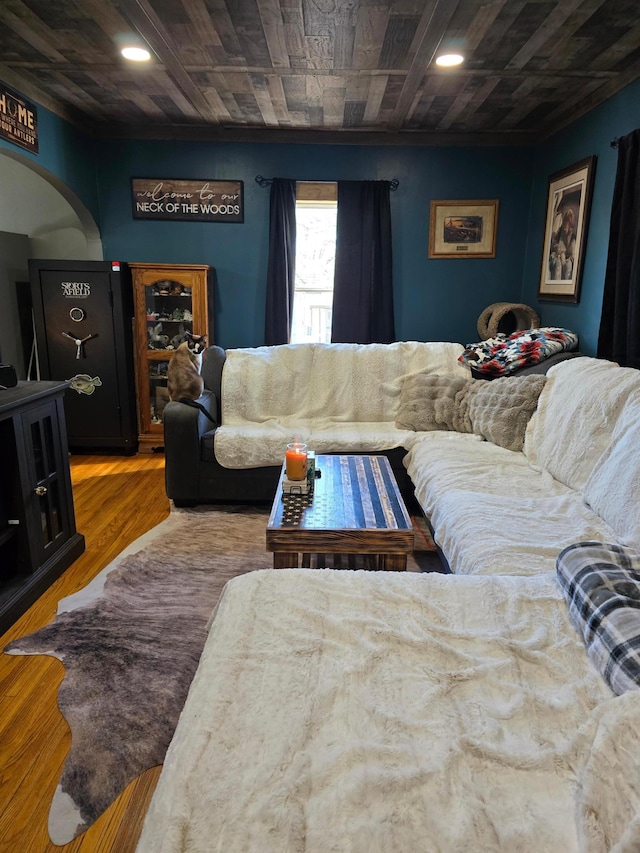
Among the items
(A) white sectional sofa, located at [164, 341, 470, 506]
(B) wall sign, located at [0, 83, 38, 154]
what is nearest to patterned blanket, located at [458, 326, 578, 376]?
(A) white sectional sofa, located at [164, 341, 470, 506]

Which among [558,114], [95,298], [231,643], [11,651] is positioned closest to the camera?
[231,643]

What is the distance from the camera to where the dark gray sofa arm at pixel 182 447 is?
9.69 feet

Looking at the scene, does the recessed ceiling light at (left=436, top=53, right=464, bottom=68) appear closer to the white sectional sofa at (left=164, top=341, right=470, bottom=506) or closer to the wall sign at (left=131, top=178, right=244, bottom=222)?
the white sectional sofa at (left=164, top=341, right=470, bottom=506)

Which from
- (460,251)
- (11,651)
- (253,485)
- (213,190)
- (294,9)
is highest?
(294,9)

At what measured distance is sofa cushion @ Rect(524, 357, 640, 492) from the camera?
7.08 feet

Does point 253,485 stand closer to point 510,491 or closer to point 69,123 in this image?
point 510,491

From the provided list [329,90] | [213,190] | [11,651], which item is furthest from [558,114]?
[11,651]

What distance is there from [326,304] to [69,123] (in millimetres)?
2236

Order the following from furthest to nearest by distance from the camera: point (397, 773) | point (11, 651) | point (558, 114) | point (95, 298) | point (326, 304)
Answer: point (326, 304) → point (95, 298) → point (558, 114) → point (11, 651) → point (397, 773)

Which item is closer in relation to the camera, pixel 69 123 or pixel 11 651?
pixel 11 651

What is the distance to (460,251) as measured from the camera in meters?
4.23

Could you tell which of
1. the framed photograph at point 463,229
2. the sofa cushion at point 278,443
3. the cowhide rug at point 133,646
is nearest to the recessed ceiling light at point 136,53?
the sofa cushion at point 278,443

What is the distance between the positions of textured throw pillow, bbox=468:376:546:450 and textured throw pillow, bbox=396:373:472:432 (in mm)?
108

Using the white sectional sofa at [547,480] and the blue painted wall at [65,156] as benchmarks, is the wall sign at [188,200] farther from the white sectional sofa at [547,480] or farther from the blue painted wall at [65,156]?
the white sectional sofa at [547,480]
